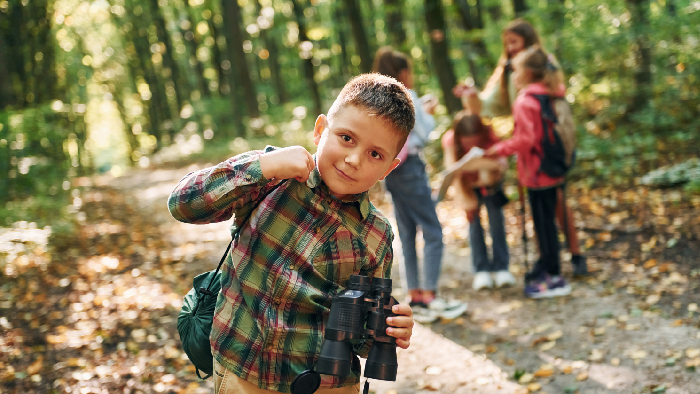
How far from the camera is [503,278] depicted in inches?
231

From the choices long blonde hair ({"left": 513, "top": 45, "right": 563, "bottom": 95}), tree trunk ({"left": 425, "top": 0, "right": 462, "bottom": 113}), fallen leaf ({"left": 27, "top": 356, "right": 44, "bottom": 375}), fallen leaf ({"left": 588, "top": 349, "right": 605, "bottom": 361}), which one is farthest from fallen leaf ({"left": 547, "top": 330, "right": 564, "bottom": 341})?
tree trunk ({"left": 425, "top": 0, "right": 462, "bottom": 113})

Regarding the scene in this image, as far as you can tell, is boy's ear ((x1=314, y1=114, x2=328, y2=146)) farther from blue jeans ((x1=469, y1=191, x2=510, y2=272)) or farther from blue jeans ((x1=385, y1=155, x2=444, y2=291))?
blue jeans ((x1=469, y1=191, x2=510, y2=272))

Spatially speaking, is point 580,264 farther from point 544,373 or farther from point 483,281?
point 544,373

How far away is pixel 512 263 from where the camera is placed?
6.60 meters

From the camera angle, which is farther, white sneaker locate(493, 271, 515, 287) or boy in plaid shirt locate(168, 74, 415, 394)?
white sneaker locate(493, 271, 515, 287)

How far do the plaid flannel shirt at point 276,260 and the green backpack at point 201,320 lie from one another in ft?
0.33

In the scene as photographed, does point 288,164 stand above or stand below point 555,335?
above

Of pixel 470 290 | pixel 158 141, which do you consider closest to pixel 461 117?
pixel 470 290

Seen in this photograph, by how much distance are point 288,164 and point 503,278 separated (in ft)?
15.3

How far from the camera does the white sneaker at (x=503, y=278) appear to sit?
587 centimetres

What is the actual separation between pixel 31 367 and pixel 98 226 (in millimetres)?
5857

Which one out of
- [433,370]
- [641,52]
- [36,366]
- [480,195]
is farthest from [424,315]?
[641,52]

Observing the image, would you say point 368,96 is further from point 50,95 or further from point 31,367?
point 50,95

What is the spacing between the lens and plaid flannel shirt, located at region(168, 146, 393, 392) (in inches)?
71.6
